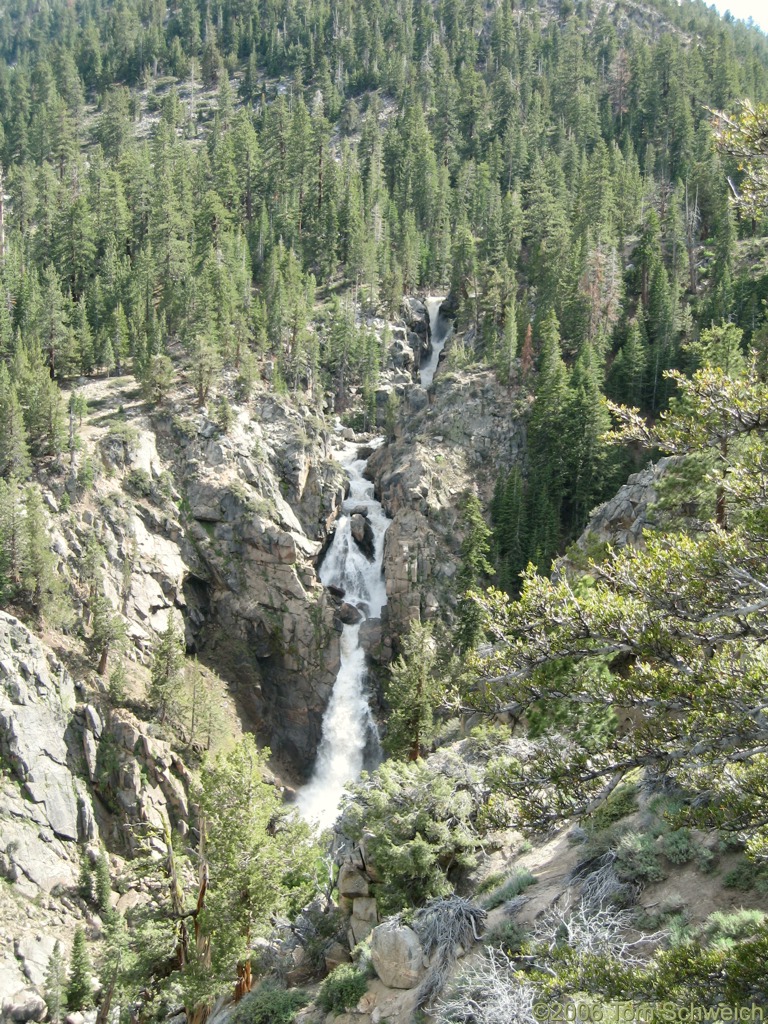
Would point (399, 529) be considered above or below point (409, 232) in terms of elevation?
below

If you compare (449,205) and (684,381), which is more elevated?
(684,381)

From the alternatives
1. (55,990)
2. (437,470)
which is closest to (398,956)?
(55,990)

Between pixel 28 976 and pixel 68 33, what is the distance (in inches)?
7342

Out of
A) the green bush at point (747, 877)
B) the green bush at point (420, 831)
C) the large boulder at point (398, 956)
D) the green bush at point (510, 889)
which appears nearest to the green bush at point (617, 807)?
the green bush at point (510, 889)

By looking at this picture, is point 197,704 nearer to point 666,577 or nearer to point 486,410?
point 486,410

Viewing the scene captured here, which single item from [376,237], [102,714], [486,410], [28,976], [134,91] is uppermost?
[134,91]

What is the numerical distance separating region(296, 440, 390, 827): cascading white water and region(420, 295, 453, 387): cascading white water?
20.6 meters

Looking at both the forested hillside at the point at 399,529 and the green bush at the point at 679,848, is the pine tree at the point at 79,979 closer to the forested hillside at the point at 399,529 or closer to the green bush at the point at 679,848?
the forested hillside at the point at 399,529

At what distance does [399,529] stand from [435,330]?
116 feet

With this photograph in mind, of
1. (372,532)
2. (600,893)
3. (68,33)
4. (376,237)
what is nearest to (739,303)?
(372,532)

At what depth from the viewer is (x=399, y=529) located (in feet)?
204

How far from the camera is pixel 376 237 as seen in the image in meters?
92.6

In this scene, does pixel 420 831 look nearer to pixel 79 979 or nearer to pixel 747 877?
pixel 747 877

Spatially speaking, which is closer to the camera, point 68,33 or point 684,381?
point 684,381
